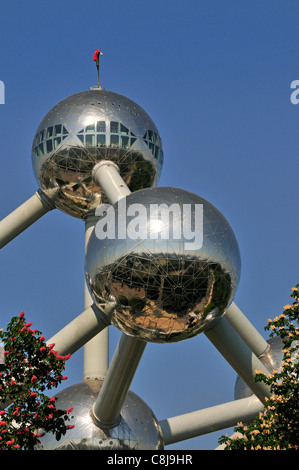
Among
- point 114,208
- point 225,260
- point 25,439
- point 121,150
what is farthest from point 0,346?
point 121,150

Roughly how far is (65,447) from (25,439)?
5595mm

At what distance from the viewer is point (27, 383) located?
1808cm

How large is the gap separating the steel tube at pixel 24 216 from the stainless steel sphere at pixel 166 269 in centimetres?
684


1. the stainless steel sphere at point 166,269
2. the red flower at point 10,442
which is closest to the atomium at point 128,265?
the stainless steel sphere at point 166,269

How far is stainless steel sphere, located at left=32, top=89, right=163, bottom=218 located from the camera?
25.2 meters

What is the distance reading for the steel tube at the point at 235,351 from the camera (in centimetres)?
2230

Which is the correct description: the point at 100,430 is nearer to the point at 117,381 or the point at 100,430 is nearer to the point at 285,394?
the point at 117,381

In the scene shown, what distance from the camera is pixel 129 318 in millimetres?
19047

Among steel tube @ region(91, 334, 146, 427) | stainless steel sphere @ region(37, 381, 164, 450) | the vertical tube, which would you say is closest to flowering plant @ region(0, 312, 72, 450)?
steel tube @ region(91, 334, 146, 427)

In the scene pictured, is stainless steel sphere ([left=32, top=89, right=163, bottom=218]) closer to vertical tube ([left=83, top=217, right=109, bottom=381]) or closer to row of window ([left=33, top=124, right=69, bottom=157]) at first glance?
row of window ([left=33, top=124, right=69, bottom=157])

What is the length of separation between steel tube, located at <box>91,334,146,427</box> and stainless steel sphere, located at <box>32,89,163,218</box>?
545 centimetres

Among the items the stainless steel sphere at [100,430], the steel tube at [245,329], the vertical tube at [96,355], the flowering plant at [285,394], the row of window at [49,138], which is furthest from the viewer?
the row of window at [49,138]

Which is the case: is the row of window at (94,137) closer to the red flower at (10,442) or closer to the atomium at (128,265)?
the atomium at (128,265)

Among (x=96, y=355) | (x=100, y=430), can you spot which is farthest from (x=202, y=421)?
(x=96, y=355)
